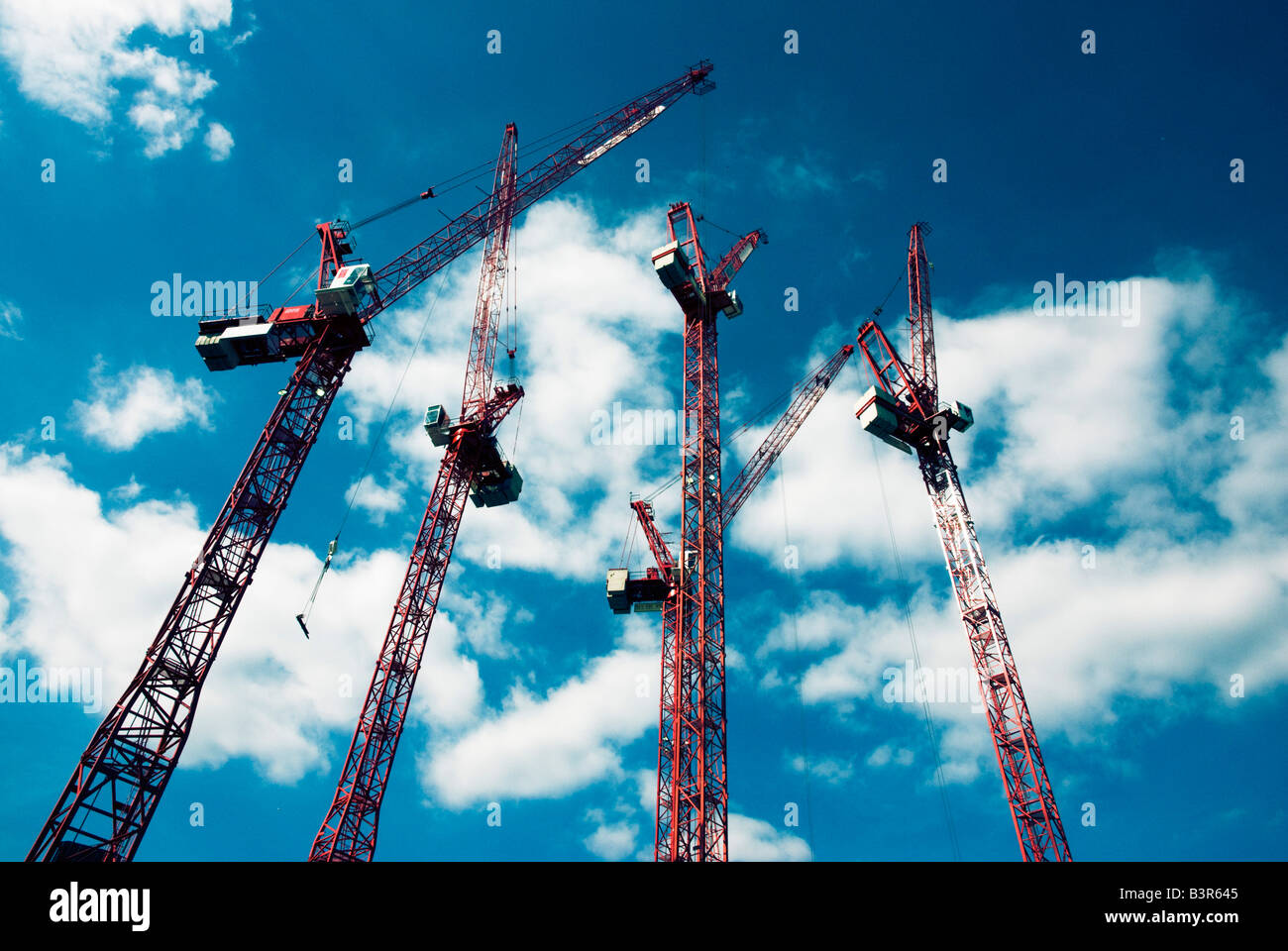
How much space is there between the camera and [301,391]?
52344mm

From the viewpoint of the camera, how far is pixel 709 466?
65.8 metres

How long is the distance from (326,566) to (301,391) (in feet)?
37.6

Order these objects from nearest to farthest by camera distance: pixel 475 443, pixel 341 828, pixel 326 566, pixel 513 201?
pixel 341 828 < pixel 326 566 < pixel 475 443 < pixel 513 201
